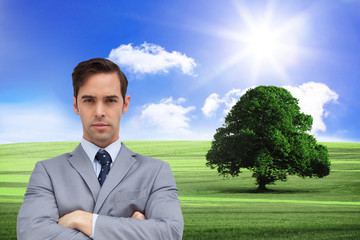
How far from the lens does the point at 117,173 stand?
3199 millimetres

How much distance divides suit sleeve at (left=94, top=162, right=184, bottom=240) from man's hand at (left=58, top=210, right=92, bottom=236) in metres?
0.08

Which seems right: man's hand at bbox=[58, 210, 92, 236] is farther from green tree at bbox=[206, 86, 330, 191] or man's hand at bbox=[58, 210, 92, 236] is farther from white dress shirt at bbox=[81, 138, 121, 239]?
green tree at bbox=[206, 86, 330, 191]

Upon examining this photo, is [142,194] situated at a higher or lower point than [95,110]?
lower

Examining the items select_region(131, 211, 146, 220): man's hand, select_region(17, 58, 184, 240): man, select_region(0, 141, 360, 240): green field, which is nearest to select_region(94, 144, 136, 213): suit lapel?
select_region(17, 58, 184, 240): man

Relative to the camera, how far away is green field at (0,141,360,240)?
12828mm

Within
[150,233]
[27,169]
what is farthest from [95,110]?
[27,169]

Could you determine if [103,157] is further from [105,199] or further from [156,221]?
[156,221]

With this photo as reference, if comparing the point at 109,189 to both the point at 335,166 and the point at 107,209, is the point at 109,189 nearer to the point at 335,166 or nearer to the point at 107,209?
the point at 107,209

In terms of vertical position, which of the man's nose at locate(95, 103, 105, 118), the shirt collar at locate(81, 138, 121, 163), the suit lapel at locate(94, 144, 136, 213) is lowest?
the suit lapel at locate(94, 144, 136, 213)

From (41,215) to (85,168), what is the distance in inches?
20.3

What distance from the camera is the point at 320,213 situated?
17812 mm

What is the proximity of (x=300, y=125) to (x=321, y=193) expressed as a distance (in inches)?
264

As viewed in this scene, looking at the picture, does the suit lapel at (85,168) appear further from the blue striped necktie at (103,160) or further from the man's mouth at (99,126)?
the man's mouth at (99,126)

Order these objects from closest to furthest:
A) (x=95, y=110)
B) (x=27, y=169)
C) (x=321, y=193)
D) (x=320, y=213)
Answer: (x=95, y=110) → (x=320, y=213) → (x=321, y=193) → (x=27, y=169)
